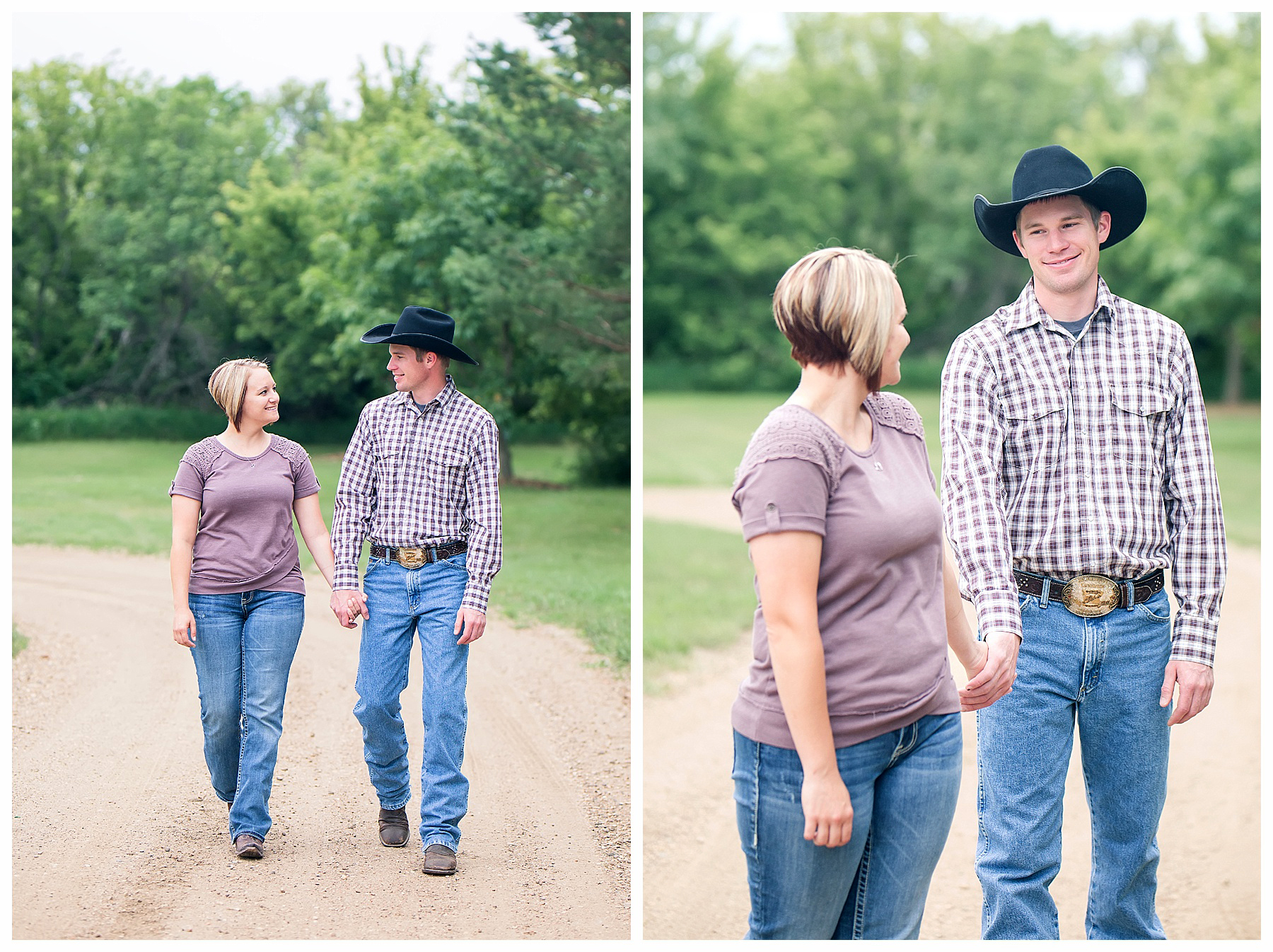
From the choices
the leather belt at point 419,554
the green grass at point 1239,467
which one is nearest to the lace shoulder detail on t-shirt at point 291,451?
the leather belt at point 419,554

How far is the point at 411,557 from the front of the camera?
3.06m

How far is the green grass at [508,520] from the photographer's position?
3619 mm

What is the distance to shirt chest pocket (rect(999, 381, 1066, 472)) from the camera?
2.34 m

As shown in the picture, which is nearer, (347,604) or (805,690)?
(805,690)

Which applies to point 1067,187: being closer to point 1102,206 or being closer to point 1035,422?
point 1102,206

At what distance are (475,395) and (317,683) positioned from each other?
116 cm

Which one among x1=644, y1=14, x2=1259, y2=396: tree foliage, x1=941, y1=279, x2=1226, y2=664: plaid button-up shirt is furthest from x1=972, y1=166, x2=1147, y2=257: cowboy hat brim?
x1=644, y1=14, x2=1259, y2=396: tree foliage

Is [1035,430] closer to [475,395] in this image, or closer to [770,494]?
[770,494]

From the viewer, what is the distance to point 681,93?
27.5m

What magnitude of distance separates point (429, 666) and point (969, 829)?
7.49ft

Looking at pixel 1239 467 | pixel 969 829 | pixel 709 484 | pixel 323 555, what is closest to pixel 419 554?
pixel 323 555

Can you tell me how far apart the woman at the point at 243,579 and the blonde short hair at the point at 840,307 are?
1709 mm

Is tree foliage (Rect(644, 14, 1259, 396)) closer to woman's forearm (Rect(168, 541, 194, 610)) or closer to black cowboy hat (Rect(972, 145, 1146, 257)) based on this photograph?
black cowboy hat (Rect(972, 145, 1146, 257))

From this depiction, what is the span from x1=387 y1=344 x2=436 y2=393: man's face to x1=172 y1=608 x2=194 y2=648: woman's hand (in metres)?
0.84
